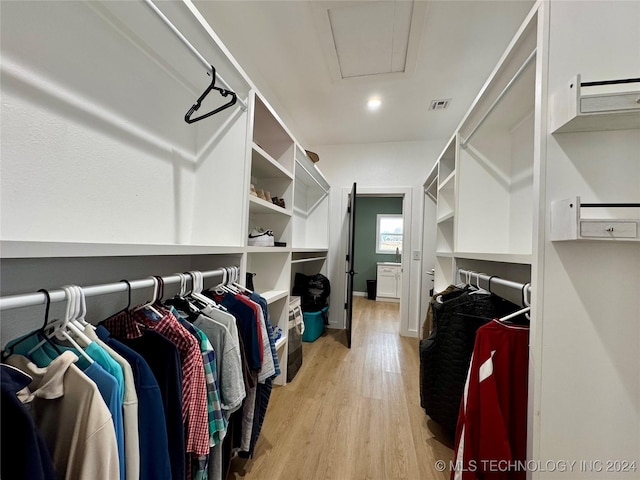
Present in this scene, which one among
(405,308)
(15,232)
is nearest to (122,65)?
(15,232)

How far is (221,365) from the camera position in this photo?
0.92 metres

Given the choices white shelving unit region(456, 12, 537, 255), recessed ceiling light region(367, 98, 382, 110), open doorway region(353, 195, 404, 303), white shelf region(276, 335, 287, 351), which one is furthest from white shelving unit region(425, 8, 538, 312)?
open doorway region(353, 195, 404, 303)

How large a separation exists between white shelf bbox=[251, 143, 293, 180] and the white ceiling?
89 centimetres

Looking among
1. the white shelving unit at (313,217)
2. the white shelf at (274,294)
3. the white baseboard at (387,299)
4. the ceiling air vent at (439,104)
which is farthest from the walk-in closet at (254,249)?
the white baseboard at (387,299)

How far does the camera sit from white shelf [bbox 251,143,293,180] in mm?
1509

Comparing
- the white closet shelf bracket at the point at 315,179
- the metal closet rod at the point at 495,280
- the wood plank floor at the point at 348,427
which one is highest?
the white closet shelf bracket at the point at 315,179

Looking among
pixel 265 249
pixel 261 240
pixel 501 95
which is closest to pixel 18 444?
pixel 265 249

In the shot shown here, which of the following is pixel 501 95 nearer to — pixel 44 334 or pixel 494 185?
pixel 494 185

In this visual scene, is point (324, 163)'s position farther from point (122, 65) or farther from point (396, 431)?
point (396, 431)

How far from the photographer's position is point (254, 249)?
148 centimetres

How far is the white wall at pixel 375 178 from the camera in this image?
347cm

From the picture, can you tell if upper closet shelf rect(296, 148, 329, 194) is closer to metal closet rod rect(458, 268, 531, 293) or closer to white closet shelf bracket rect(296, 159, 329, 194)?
A: white closet shelf bracket rect(296, 159, 329, 194)

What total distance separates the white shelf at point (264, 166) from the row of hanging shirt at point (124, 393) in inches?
33.4

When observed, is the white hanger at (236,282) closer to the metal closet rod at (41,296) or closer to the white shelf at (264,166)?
the metal closet rod at (41,296)
